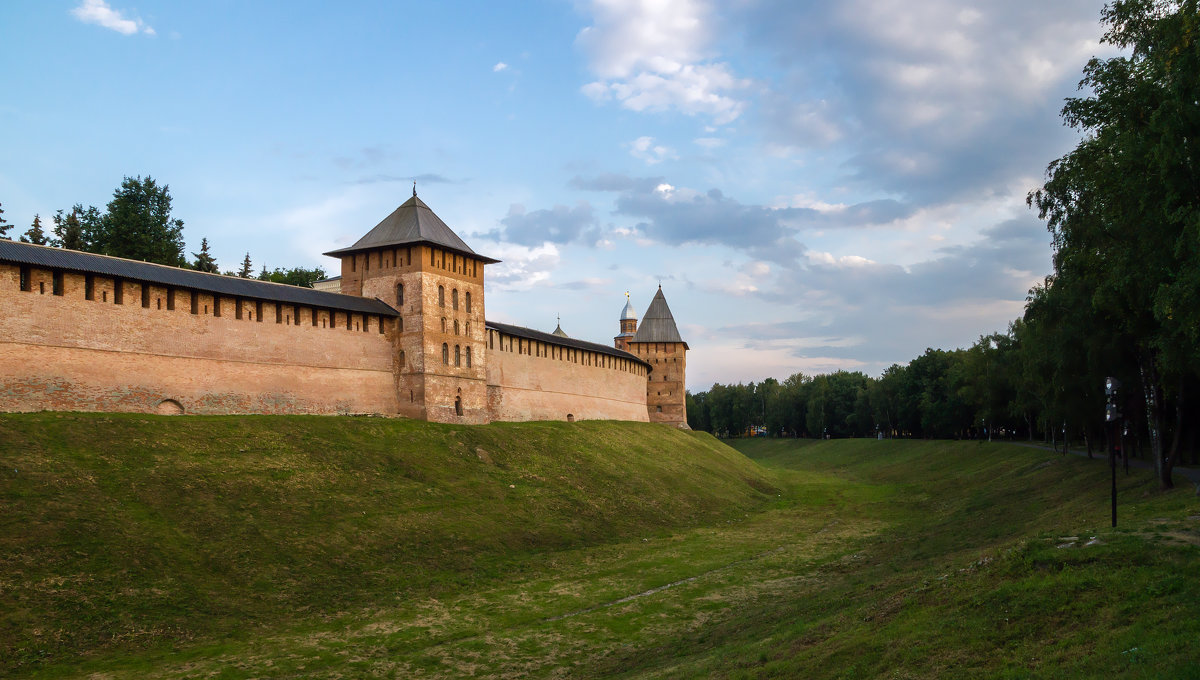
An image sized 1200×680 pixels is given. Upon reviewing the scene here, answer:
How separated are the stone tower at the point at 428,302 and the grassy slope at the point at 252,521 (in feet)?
8.92

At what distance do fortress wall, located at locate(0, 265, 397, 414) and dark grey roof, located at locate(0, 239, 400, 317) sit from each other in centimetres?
34

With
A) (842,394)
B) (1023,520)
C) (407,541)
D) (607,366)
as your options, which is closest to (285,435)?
(407,541)

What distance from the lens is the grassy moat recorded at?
421 inches

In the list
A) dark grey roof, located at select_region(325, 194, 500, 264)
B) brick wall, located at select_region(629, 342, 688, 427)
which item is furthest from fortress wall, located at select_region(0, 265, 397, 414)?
brick wall, located at select_region(629, 342, 688, 427)

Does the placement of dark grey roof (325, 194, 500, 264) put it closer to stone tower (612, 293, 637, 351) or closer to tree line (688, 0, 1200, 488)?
tree line (688, 0, 1200, 488)

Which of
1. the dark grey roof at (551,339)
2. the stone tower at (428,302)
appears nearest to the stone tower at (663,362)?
the dark grey roof at (551,339)

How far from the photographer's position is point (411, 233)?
36594 mm

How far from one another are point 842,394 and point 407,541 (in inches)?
3174

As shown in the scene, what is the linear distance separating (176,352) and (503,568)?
13621 mm

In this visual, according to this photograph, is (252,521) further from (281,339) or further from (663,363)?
(663,363)

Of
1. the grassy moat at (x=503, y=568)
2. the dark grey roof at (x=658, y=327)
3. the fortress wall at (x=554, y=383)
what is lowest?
the grassy moat at (x=503, y=568)

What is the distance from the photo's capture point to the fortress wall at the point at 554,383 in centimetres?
4250

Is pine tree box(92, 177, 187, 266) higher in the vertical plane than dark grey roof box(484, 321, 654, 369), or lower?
higher

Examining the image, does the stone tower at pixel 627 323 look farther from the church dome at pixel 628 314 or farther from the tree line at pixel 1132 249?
the tree line at pixel 1132 249
